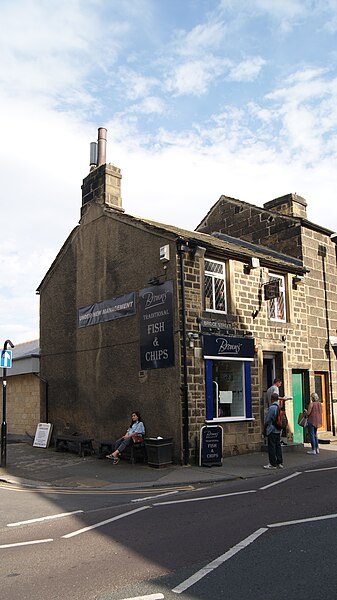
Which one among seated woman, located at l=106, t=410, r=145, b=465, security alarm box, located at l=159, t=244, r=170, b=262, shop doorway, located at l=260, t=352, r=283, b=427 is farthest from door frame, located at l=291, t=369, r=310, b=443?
security alarm box, located at l=159, t=244, r=170, b=262

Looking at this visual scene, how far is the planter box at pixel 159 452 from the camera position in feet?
42.9

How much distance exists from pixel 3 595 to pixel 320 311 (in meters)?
16.1

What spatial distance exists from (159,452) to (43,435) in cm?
654

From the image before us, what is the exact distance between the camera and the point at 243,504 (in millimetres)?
8648

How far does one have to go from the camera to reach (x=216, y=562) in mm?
5617

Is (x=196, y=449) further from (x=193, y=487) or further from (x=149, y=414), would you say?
(x=193, y=487)

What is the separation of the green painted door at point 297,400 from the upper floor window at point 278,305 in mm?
2011

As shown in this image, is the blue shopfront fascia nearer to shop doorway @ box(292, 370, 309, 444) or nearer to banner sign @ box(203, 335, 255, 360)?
banner sign @ box(203, 335, 255, 360)

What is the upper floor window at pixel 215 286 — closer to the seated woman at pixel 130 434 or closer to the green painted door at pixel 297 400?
the seated woman at pixel 130 434

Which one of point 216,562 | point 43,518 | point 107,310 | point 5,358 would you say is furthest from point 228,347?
point 216,562

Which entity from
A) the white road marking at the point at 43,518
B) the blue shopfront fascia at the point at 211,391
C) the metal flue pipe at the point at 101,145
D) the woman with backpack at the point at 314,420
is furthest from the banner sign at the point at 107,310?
the white road marking at the point at 43,518

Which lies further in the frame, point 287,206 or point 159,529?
point 287,206

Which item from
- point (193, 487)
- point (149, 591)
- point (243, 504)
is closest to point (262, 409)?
point (193, 487)

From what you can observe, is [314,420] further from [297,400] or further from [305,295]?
[305,295]
